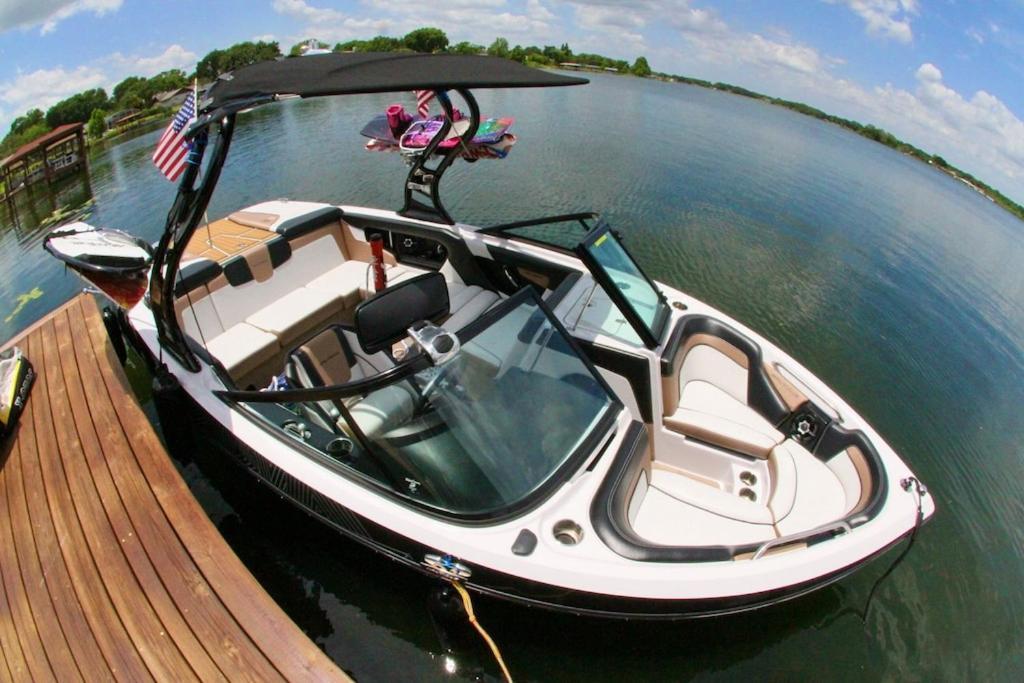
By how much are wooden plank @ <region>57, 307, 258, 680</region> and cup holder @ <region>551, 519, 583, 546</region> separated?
1569 millimetres

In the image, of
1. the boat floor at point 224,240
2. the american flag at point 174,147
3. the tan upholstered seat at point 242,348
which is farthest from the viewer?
the boat floor at point 224,240

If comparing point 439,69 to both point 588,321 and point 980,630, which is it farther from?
point 980,630

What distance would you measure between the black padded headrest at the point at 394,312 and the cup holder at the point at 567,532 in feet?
4.38

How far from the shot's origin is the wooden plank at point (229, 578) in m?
2.38

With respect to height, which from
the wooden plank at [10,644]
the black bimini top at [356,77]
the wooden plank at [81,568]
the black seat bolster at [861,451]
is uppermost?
the black bimini top at [356,77]

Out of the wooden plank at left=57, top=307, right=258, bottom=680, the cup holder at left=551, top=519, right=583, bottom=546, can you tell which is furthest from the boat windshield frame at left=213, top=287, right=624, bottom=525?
the wooden plank at left=57, top=307, right=258, bottom=680

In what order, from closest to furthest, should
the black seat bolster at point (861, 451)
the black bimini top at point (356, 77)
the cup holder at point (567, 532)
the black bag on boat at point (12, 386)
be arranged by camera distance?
the black bimini top at point (356, 77), the cup holder at point (567, 532), the black seat bolster at point (861, 451), the black bag on boat at point (12, 386)

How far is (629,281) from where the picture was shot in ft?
11.9

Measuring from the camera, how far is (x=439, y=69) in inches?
123

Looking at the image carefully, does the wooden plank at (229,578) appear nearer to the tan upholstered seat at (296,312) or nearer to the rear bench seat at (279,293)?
the rear bench seat at (279,293)

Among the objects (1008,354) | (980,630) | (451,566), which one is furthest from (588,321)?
(1008,354)

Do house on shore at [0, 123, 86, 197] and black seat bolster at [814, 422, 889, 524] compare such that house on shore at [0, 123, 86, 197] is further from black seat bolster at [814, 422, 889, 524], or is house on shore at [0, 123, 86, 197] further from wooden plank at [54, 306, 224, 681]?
black seat bolster at [814, 422, 889, 524]

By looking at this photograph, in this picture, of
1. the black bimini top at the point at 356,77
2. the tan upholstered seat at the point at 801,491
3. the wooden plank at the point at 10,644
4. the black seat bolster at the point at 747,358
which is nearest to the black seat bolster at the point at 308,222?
the black bimini top at the point at 356,77

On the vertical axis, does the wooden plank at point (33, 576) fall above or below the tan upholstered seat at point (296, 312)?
below
